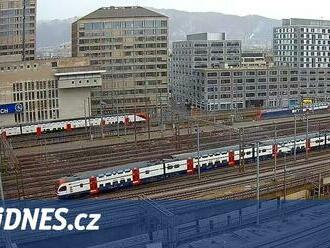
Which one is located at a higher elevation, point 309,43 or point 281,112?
point 309,43

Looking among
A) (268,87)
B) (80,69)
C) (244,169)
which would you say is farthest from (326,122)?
(80,69)

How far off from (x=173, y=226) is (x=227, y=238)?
6.12 feet

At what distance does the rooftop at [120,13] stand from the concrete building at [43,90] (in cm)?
1466

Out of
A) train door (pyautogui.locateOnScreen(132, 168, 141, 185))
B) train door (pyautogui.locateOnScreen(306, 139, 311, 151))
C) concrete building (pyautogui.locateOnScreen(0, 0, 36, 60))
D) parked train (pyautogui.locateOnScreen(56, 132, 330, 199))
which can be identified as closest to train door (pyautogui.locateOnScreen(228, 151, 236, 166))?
parked train (pyautogui.locateOnScreen(56, 132, 330, 199))

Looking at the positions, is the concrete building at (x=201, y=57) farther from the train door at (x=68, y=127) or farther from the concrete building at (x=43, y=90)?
the train door at (x=68, y=127)

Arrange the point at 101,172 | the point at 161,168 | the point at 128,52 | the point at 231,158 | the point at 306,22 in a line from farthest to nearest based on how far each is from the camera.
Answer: the point at 306,22
the point at 128,52
the point at 231,158
the point at 161,168
the point at 101,172

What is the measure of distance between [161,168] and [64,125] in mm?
15390

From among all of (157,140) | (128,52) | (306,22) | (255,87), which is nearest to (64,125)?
(157,140)

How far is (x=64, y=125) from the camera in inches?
1496

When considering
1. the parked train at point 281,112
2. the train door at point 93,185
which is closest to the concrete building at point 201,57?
the parked train at point 281,112

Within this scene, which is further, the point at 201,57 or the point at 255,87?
the point at 201,57

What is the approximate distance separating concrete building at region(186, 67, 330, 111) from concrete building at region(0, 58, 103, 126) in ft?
50.6

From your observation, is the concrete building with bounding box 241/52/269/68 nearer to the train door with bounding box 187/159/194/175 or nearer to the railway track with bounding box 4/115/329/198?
the railway track with bounding box 4/115/329/198

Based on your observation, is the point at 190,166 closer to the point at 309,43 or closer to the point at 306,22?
the point at 309,43
